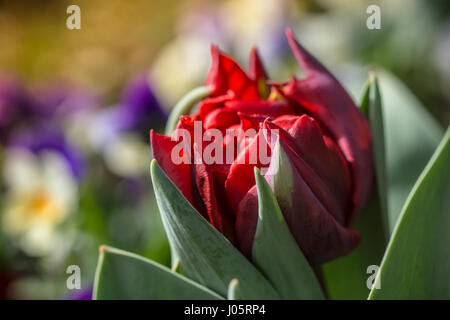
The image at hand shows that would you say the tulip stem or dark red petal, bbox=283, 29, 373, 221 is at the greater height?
dark red petal, bbox=283, 29, 373, 221

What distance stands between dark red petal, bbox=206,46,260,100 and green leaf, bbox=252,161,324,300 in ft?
0.29

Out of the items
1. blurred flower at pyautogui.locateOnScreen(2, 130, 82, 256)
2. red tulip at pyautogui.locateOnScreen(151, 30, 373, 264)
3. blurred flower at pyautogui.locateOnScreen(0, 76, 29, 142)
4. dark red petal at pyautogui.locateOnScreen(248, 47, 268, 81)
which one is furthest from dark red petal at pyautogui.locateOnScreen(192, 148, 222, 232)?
Answer: blurred flower at pyautogui.locateOnScreen(0, 76, 29, 142)

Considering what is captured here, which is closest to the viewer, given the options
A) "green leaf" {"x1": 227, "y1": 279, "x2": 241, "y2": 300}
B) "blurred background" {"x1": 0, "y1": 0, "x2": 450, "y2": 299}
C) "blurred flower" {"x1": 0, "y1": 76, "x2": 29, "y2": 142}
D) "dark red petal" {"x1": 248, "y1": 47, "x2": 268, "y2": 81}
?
"green leaf" {"x1": 227, "y1": 279, "x2": 241, "y2": 300}

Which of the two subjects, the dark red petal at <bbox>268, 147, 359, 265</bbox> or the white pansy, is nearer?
the dark red petal at <bbox>268, 147, 359, 265</bbox>

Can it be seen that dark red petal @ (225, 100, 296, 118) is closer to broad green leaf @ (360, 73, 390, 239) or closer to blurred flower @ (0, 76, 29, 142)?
broad green leaf @ (360, 73, 390, 239)

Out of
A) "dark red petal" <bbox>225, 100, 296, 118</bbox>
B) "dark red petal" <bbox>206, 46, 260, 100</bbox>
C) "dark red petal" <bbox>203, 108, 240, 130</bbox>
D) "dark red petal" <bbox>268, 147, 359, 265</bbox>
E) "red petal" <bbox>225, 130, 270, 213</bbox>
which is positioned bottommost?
"dark red petal" <bbox>268, 147, 359, 265</bbox>

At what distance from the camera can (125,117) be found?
87 centimetres

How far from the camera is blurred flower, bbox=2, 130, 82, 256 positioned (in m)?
0.77

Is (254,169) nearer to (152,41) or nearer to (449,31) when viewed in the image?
(449,31)

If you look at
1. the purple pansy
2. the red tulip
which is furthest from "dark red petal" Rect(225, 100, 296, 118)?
the purple pansy

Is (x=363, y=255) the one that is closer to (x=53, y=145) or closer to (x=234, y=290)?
(x=234, y=290)

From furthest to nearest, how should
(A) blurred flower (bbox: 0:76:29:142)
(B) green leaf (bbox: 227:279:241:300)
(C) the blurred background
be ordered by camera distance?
1. (A) blurred flower (bbox: 0:76:29:142)
2. (C) the blurred background
3. (B) green leaf (bbox: 227:279:241:300)

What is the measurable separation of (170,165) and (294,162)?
6 centimetres

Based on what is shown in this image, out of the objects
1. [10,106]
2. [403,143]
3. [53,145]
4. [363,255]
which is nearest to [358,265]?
[363,255]
